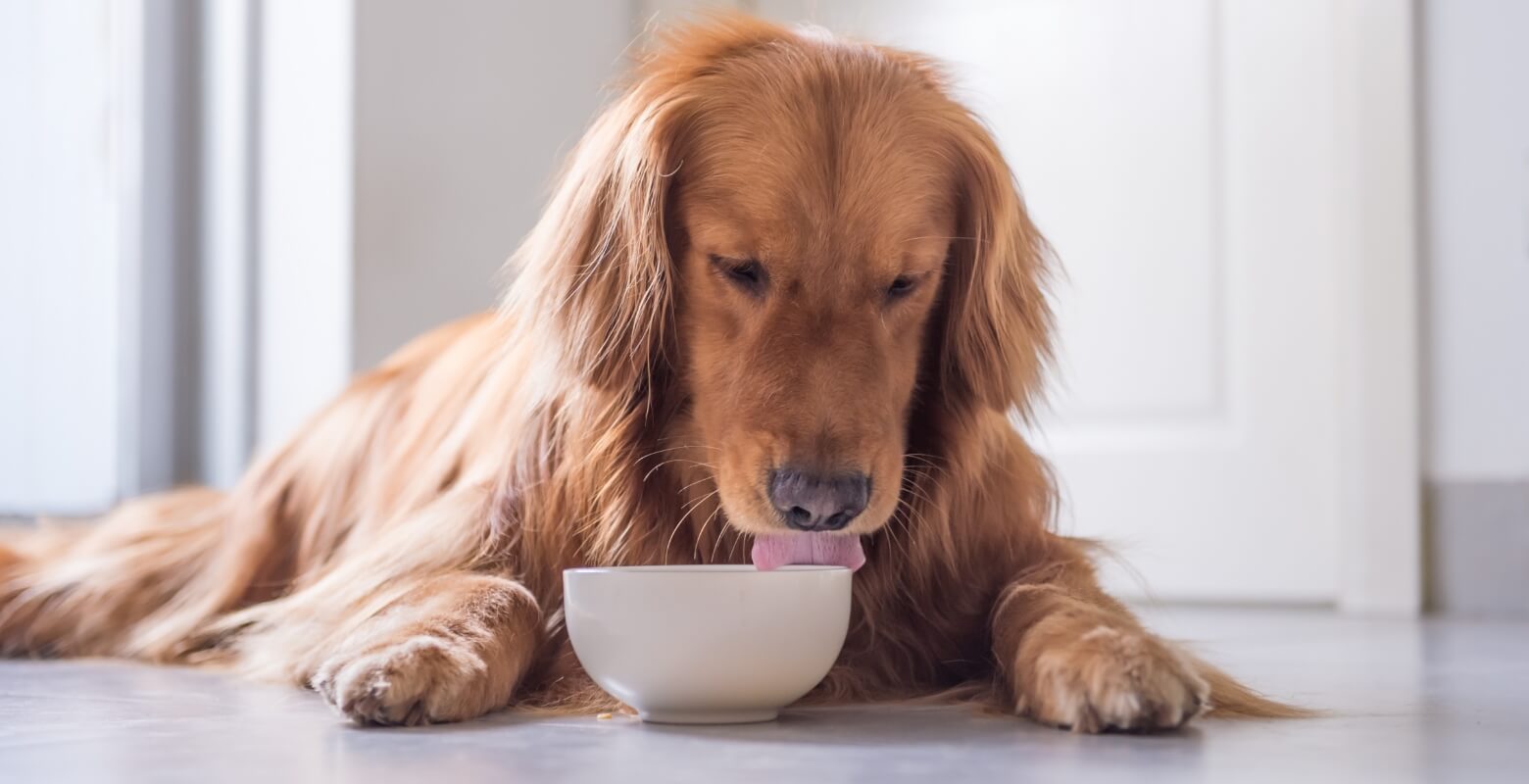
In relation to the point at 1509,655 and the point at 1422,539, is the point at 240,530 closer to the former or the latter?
the point at 1509,655

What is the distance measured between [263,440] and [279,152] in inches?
24.2

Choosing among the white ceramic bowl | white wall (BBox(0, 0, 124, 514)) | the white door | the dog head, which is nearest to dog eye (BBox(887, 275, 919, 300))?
the dog head

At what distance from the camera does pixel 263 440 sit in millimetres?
3275

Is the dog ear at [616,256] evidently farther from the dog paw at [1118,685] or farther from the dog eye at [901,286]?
the dog paw at [1118,685]

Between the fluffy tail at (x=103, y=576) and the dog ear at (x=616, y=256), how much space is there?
98 cm

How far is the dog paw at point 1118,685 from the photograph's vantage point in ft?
4.32

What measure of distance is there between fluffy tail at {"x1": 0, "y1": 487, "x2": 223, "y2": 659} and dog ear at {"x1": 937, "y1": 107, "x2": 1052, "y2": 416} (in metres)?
1.31

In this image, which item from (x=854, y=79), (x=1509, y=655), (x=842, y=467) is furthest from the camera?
(x=1509, y=655)

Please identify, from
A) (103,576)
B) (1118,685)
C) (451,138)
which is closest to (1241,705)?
(1118,685)

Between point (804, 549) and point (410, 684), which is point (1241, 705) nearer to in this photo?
point (804, 549)

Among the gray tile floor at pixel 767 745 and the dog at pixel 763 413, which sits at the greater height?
the dog at pixel 763 413

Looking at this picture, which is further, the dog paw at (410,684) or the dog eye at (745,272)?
the dog eye at (745,272)

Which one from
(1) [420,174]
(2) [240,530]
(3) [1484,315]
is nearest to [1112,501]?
(3) [1484,315]

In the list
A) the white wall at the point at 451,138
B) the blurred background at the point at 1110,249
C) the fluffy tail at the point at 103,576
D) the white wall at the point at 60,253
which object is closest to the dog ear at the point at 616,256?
the fluffy tail at the point at 103,576
